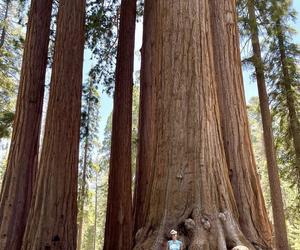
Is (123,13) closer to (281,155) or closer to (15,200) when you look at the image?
(15,200)

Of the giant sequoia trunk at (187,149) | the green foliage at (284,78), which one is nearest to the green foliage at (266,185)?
the green foliage at (284,78)

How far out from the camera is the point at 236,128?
4.82 m

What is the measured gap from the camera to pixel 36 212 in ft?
19.3

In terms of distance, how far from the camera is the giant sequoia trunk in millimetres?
3303

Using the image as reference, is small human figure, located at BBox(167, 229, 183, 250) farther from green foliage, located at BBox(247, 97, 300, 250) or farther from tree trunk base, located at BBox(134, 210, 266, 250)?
green foliage, located at BBox(247, 97, 300, 250)

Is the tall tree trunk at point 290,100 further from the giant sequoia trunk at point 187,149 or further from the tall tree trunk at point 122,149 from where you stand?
the giant sequoia trunk at point 187,149

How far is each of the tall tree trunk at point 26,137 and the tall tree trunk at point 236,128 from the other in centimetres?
419

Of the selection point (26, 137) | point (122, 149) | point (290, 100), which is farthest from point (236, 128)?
point (290, 100)

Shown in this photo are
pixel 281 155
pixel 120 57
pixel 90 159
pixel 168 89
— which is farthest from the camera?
pixel 90 159

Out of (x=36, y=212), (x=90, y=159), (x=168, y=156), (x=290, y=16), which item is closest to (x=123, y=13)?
(x=36, y=212)

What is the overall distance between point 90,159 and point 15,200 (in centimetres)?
1831

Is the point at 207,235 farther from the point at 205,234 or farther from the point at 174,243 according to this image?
the point at 174,243

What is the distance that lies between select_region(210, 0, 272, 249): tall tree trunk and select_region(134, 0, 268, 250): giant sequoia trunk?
0.59 meters

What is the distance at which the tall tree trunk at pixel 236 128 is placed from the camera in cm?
420
